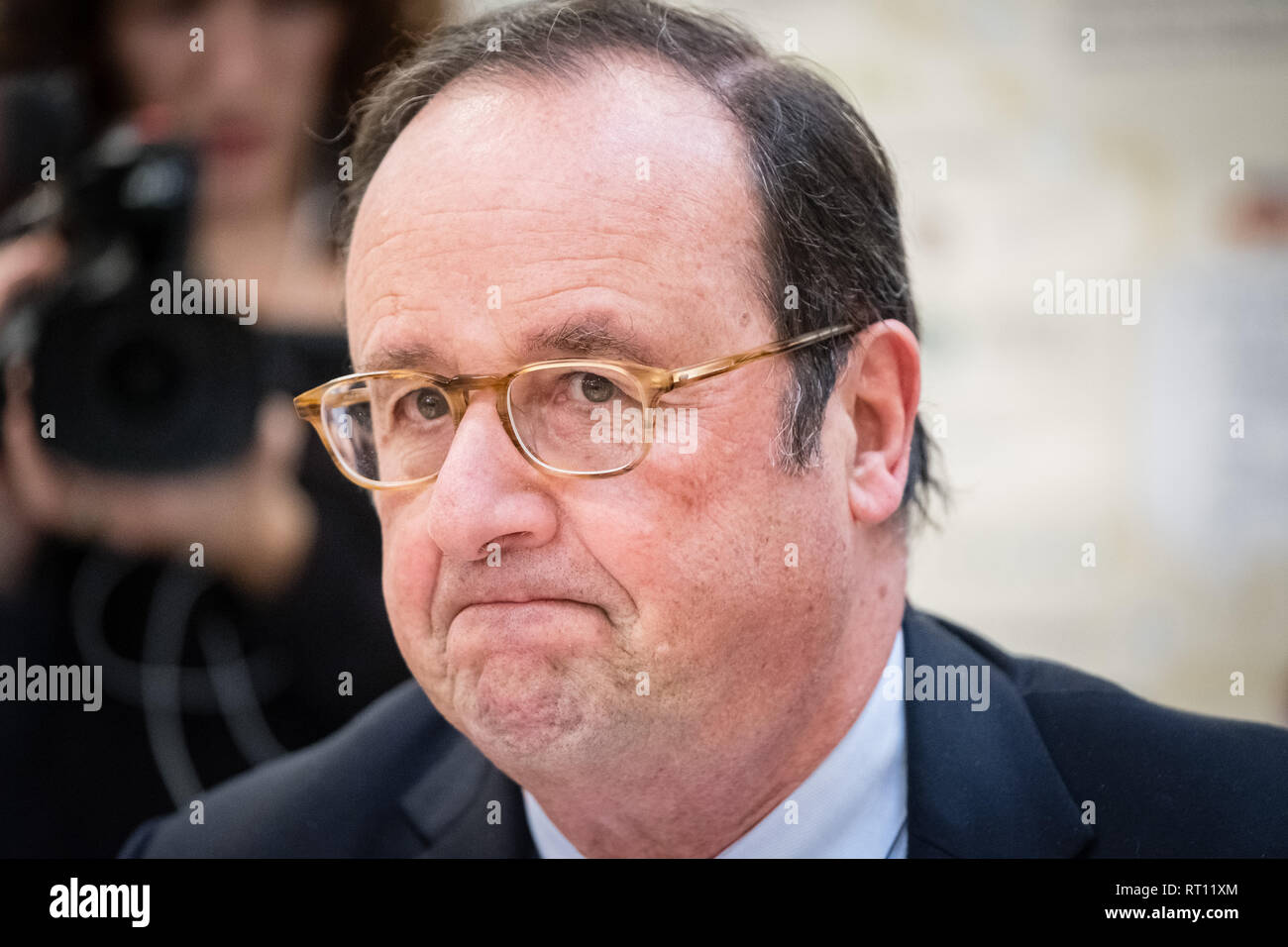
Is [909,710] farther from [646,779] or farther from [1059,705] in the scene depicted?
[646,779]

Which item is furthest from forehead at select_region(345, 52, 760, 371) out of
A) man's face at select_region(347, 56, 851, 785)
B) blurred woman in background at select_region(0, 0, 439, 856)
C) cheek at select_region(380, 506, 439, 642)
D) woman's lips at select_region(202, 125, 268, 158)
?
woman's lips at select_region(202, 125, 268, 158)

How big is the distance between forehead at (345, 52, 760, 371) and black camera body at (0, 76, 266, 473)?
59 cm

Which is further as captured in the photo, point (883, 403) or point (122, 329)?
point (122, 329)

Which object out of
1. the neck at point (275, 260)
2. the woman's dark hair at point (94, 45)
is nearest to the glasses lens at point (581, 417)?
the neck at point (275, 260)

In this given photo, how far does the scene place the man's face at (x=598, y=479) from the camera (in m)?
1.13

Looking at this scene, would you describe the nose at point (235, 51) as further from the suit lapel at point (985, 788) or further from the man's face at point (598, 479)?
the suit lapel at point (985, 788)

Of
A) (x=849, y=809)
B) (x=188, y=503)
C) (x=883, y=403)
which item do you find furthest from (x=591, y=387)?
(x=188, y=503)

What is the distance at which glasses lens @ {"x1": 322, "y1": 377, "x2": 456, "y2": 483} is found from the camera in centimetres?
124

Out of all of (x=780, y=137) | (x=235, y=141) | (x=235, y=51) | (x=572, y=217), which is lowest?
(x=572, y=217)

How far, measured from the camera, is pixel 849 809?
133 cm

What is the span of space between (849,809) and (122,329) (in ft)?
3.94

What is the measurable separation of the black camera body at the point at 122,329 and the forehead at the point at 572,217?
586 mm

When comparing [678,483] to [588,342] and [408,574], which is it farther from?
[408,574]
